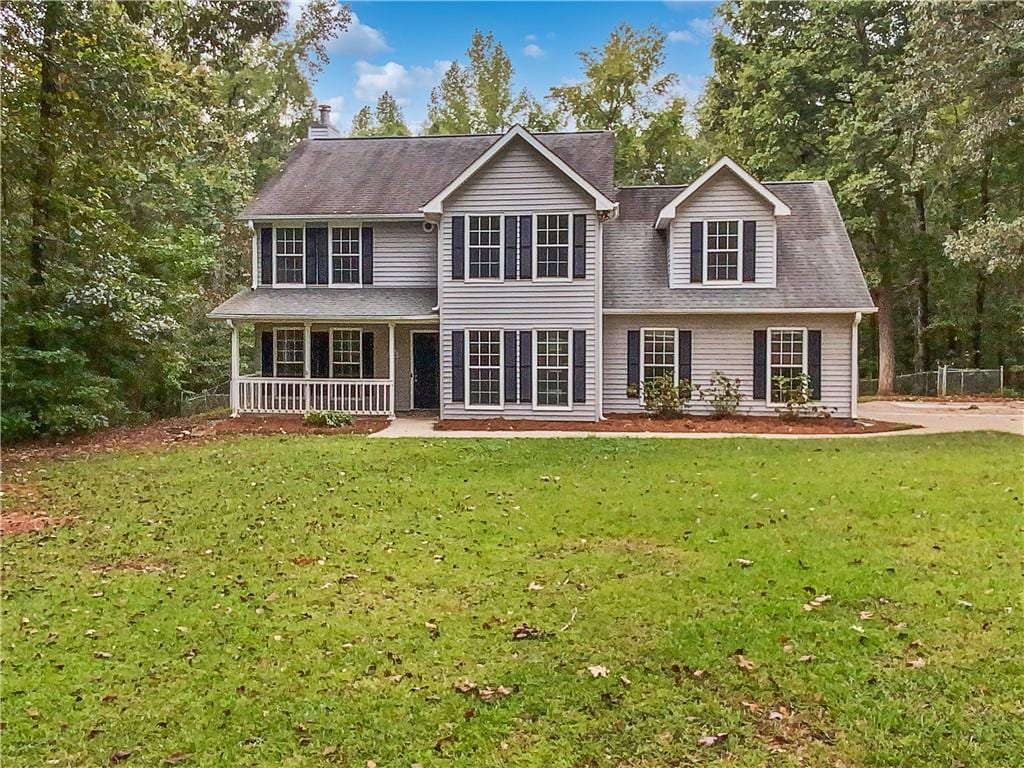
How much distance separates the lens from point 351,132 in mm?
40875

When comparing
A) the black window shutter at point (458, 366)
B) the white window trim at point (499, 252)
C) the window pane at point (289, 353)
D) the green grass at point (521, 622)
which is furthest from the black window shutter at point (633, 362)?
the window pane at point (289, 353)

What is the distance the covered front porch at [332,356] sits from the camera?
17.9 meters

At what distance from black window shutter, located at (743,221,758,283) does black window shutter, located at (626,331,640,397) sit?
2.93 meters

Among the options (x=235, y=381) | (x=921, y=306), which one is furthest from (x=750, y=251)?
(x=921, y=306)

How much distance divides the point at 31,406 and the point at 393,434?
7.07 meters

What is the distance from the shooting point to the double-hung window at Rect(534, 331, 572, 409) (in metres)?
17.3

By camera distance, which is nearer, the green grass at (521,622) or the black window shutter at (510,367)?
the green grass at (521,622)

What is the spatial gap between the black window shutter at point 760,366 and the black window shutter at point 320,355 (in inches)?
414

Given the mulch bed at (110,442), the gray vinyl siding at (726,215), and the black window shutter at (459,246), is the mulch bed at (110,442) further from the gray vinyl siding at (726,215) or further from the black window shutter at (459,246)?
the gray vinyl siding at (726,215)

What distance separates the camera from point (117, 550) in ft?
24.4

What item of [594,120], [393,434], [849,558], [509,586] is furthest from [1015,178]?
[509,586]

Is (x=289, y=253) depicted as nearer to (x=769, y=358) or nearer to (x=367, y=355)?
(x=367, y=355)

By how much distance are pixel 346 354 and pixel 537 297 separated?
5332 millimetres

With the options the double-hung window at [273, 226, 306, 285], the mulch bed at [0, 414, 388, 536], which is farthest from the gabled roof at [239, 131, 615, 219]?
the mulch bed at [0, 414, 388, 536]
